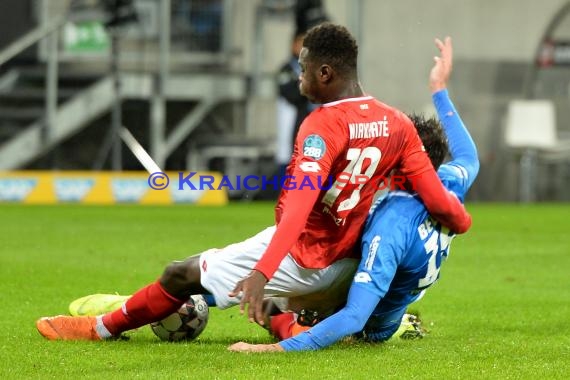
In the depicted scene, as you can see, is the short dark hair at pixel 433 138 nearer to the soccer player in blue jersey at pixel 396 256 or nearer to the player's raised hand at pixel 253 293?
the soccer player in blue jersey at pixel 396 256

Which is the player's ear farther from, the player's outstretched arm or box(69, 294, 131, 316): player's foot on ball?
box(69, 294, 131, 316): player's foot on ball

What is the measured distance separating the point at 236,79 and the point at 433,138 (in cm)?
1639

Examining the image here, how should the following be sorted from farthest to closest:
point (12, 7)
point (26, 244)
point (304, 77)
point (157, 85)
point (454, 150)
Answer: point (12, 7)
point (157, 85)
point (26, 244)
point (454, 150)
point (304, 77)

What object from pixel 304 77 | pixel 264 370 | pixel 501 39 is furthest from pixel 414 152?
pixel 501 39

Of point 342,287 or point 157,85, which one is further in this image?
point 157,85

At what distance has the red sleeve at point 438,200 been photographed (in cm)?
642

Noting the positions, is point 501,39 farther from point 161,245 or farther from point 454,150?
point 454,150

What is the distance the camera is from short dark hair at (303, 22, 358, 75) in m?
6.22

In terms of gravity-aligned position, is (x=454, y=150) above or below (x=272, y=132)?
above

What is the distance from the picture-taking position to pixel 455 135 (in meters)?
7.07

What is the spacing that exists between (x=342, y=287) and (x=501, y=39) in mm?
19333

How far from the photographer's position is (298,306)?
21.9ft

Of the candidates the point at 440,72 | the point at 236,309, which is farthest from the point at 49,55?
the point at 440,72
